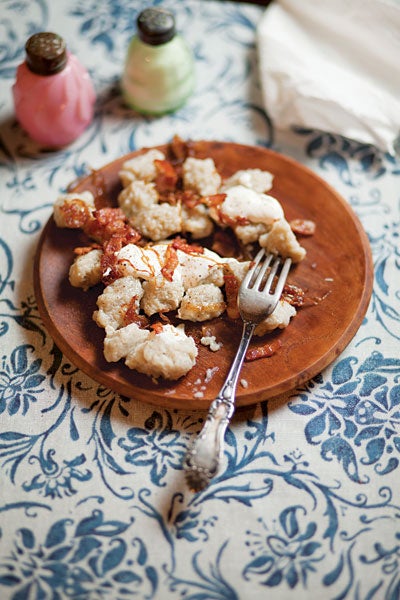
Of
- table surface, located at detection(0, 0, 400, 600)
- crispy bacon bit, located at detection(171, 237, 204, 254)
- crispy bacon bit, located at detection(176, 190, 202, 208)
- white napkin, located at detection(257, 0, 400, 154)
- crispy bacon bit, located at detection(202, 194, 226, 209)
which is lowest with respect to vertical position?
table surface, located at detection(0, 0, 400, 600)

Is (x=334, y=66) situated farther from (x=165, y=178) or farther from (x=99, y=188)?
(x=99, y=188)

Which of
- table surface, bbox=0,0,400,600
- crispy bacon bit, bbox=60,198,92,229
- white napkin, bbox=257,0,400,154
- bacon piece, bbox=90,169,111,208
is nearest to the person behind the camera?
table surface, bbox=0,0,400,600

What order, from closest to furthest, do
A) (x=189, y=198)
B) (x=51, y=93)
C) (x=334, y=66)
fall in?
1. (x=189, y=198)
2. (x=51, y=93)
3. (x=334, y=66)

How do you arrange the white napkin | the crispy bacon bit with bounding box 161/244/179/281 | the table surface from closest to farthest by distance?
the table surface → the crispy bacon bit with bounding box 161/244/179/281 → the white napkin

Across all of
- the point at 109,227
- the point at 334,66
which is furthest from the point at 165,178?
the point at 334,66

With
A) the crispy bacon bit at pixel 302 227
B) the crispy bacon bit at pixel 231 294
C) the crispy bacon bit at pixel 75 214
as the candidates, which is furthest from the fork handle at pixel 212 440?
the crispy bacon bit at pixel 75 214

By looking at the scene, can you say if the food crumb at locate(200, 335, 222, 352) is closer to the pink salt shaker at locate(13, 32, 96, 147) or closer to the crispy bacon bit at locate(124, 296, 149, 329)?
the crispy bacon bit at locate(124, 296, 149, 329)

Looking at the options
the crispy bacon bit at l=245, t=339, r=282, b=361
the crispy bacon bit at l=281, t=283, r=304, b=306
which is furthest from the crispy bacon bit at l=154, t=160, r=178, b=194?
the crispy bacon bit at l=245, t=339, r=282, b=361
